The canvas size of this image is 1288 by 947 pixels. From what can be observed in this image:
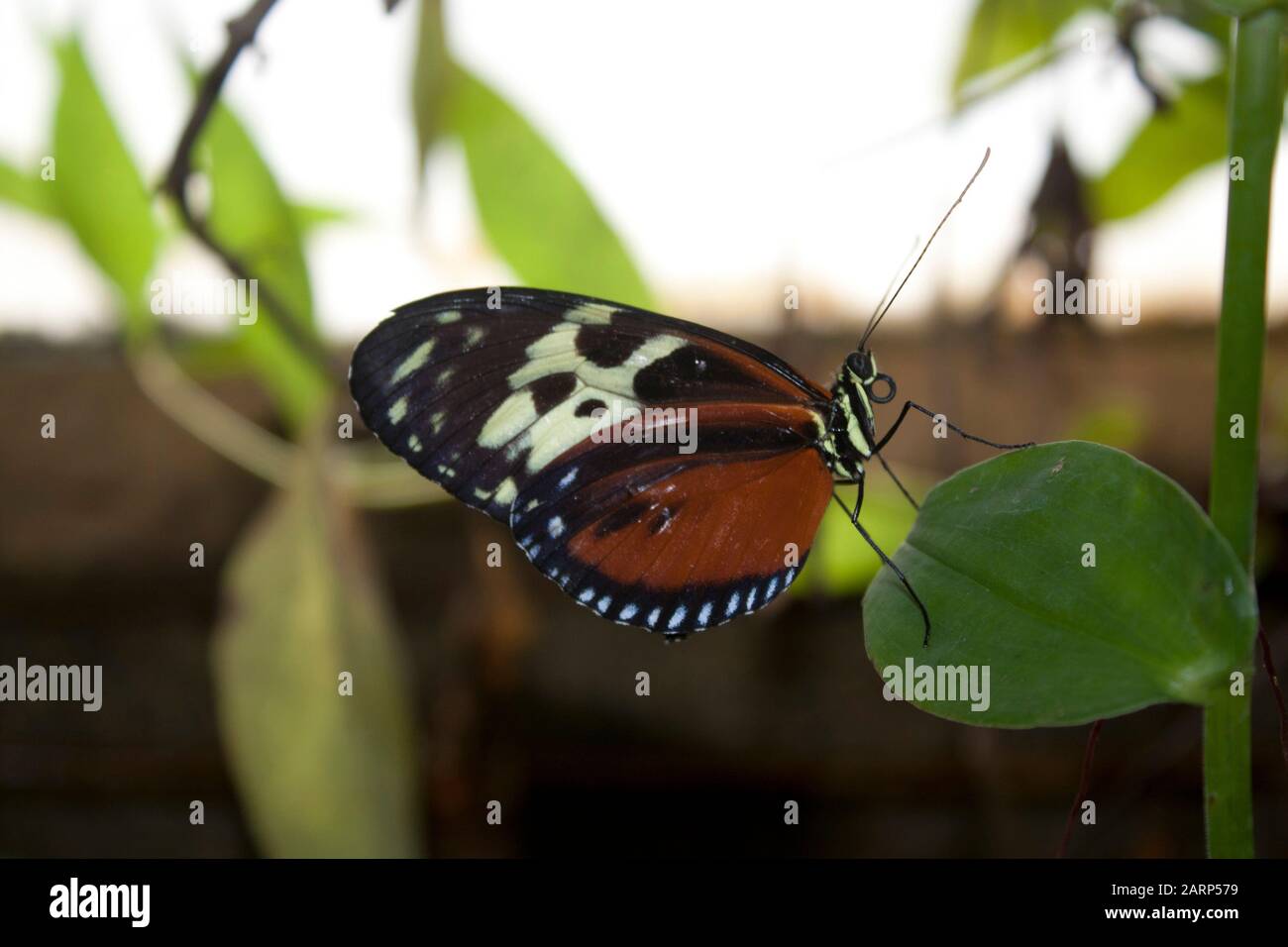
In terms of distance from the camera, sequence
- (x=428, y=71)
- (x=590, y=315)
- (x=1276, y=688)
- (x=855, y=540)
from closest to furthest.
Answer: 1. (x=1276, y=688)
2. (x=590, y=315)
3. (x=428, y=71)
4. (x=855, y=540)

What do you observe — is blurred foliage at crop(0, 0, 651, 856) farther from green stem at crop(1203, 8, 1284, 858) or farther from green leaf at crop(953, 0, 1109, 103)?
green stem at crop(1203, 8, 1284, 858)

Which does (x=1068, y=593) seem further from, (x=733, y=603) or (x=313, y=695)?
(x=313, y=695)

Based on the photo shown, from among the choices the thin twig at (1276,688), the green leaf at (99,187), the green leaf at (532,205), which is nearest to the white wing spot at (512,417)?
A: the green leaf at (532,205)

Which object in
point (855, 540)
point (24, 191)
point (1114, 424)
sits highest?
point (24, 191)

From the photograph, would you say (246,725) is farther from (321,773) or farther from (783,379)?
(783,379)

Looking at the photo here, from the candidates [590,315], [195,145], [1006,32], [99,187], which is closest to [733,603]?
[590,315]

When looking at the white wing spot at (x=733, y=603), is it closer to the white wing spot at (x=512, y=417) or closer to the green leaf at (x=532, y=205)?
the white wing spot at (x=512, y=417)
